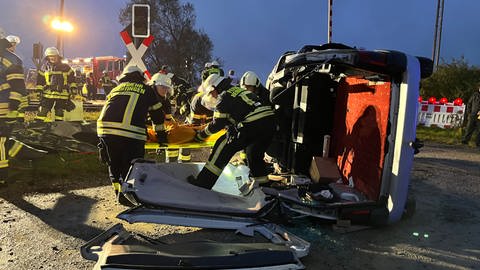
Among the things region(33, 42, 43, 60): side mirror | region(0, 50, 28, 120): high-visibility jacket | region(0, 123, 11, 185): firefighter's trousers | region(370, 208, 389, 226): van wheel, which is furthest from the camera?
region(33, 42, 43, 60): side mirror

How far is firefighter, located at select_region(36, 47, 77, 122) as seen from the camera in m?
8.59

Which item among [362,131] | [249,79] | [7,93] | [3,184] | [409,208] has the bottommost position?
[3,184]

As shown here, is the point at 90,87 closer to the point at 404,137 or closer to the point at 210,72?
the point at 210,72

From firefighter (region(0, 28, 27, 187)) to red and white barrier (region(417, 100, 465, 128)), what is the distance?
11.9 m

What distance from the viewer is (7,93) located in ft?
18.2

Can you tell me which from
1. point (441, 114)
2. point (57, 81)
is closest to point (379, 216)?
point (57, 81)

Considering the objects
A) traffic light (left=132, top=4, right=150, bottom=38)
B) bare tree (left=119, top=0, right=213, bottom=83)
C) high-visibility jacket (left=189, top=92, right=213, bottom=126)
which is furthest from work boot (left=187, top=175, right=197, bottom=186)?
bare tree (left=119, top=0, right=213, bottom=83)

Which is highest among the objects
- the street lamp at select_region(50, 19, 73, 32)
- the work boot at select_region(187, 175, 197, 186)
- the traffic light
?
the street lamp at select_region(50, 19, 73, 32)

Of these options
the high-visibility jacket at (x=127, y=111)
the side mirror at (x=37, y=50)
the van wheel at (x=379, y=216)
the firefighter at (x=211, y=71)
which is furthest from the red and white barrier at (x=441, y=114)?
the side mirror at (x=37, y=50)

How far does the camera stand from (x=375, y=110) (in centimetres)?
395

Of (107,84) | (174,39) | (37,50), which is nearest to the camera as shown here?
(37,50)

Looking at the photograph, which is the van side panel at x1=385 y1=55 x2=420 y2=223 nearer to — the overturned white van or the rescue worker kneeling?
the overturned white van

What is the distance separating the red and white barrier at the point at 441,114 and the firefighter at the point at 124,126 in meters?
11.2

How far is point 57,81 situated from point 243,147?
5774 mm
